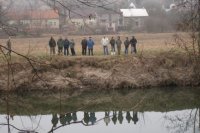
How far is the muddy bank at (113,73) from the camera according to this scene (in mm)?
23250

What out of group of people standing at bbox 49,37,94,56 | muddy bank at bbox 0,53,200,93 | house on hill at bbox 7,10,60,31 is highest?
house on hill at bbox 7,10,60,31

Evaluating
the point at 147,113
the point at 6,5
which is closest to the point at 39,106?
the point at 147,113

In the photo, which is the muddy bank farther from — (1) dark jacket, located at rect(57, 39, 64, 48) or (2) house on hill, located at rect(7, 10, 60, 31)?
(2) house on hill, located at rect(7, 10, 60, 31)

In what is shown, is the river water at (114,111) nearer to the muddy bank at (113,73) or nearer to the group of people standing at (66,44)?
the muddy bank at (113,73)

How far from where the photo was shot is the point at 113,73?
23.6m

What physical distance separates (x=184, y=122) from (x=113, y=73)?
7195mm

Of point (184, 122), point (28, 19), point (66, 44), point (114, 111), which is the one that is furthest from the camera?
point (66, 44)

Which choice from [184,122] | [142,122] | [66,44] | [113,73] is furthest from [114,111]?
[66,44]

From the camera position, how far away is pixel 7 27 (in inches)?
170

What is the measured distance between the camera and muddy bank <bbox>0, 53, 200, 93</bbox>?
23.2m

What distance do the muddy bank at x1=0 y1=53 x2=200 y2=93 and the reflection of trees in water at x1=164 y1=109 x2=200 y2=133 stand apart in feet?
16.3

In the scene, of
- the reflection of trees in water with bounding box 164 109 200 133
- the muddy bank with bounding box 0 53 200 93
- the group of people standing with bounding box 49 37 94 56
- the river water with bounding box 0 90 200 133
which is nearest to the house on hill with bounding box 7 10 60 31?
the river water with bounding box 0 90 200 133

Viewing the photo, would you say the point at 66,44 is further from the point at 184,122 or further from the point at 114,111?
the point at 184,122

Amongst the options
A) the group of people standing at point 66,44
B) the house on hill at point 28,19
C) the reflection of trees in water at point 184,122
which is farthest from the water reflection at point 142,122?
the house on hill at point 28,19
